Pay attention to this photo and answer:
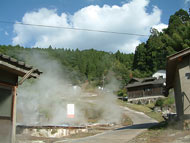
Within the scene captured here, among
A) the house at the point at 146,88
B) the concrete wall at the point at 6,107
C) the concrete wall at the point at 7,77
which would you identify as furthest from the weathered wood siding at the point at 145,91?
the concrete wall at the point at 6,107

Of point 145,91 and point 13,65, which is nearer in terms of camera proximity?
point 13,65

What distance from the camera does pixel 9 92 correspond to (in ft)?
27.0

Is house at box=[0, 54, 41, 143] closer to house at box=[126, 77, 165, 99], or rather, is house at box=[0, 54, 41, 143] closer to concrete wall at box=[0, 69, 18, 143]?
concrete wall at box=[0, 69, 18, 143]

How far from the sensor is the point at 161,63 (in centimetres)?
7788

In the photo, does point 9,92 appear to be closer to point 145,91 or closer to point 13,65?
point 13,65

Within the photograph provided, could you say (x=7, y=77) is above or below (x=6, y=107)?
above

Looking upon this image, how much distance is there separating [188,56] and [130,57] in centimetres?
10902

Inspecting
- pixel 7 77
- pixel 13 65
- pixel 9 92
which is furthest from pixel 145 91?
pixel 13 65

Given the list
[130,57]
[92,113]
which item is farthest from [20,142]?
[130,57]

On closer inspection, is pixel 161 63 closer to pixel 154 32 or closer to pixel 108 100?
pixel 154 32

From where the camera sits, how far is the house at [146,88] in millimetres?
54250

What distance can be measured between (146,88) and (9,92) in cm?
5117

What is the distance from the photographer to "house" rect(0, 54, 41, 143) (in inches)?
307

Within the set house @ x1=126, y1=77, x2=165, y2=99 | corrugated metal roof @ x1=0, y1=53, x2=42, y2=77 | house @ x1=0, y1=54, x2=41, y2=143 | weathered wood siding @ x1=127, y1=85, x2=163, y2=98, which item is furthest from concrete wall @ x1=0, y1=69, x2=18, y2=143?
weathered wood siding @ x1=127, y1=85, x2=163, y2=98
